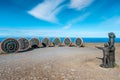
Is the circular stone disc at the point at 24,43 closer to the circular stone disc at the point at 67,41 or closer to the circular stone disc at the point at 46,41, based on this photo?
the circular stone disc at the point at 46,41

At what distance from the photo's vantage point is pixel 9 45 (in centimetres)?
2234

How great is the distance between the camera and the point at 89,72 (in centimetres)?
1238

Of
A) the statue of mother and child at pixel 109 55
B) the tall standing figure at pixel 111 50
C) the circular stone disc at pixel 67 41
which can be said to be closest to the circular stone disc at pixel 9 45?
the statue of mother and child at pixel 109 55

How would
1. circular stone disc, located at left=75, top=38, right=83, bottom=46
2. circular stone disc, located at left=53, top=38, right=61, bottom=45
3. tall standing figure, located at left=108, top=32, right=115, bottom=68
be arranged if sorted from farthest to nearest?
circular stone disc, located at left=53, top=38, right=61, bottom=45 → circular stone disc, located at left=75, top=38, right=83, bottom=46 → tall standing figure, located at left=108, top=32, right=115, bottom=68

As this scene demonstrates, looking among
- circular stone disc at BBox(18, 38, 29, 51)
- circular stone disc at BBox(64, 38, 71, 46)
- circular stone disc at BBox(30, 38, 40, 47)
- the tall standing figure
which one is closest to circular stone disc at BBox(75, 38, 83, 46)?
circular stone disc at BBox(64, 38, 71, 46)

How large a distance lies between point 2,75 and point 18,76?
1168 millimetres

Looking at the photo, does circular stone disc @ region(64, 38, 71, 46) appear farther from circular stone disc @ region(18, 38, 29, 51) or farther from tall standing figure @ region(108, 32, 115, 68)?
tall standing figure @ region(108, 32, 115, 68)

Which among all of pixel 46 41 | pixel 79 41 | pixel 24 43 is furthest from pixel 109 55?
pixel 46 41

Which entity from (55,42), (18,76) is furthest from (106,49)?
(55,42)

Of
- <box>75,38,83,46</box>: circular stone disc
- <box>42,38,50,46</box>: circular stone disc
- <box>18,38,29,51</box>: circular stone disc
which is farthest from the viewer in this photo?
<box>75,38,83,46</box>: circular stone disc

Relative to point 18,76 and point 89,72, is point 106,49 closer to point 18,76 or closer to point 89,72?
point 89,72

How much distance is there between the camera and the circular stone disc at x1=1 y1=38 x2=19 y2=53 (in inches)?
863

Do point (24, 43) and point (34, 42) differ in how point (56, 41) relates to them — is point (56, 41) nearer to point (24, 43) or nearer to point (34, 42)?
Result: point (34, 42)

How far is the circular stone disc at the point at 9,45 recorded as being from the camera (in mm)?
21922
